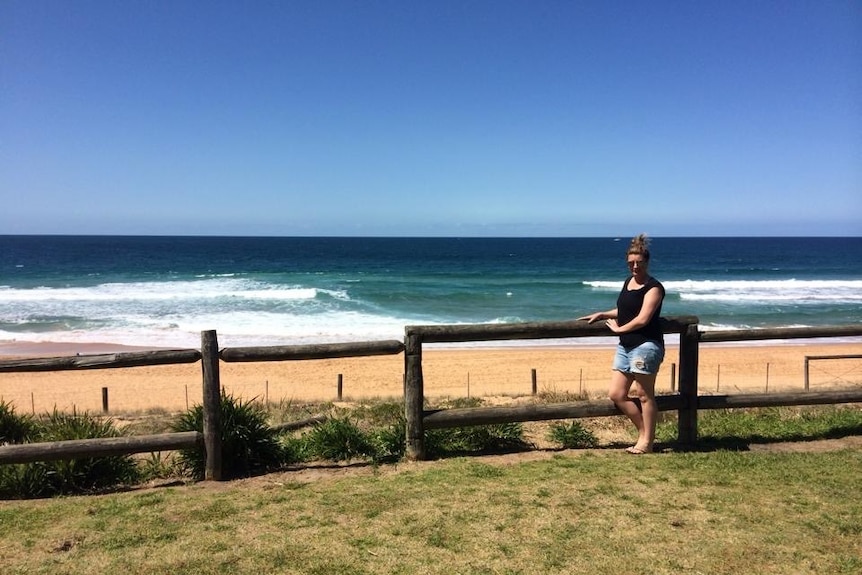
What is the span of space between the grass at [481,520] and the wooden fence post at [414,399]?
0.62 ft

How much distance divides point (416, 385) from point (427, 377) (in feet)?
38.8

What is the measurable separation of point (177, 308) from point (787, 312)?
105 feet

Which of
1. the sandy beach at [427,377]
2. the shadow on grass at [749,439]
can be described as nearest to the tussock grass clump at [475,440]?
the shadow on grass at [749,439]

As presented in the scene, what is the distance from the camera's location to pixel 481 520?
3842 millimetres

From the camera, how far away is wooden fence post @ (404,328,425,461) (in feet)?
16.9

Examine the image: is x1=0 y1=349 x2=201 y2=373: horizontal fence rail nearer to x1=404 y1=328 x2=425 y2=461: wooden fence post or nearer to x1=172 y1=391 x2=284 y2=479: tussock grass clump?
x1=172 y1=391 x2=284 y2=479: tussock grass clump

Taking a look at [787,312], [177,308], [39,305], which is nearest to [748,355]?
[787,312]

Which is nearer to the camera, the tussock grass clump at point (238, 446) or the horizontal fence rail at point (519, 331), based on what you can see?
the tussock grass clump at point (238, 446)

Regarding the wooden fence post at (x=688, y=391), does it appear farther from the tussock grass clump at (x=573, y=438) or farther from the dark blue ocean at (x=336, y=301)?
the dark blue ocean at (x=336, y=301)

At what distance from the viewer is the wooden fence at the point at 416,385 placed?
465cm

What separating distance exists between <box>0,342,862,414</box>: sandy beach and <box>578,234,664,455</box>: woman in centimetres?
719

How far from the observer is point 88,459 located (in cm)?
482

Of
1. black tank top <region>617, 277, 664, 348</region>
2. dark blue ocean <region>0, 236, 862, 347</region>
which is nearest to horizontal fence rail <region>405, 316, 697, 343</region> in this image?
black tank top <region>617, 277, 664, 348</region>

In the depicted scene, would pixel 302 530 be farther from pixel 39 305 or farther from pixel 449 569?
pixel 39 305
